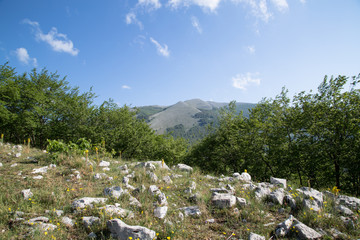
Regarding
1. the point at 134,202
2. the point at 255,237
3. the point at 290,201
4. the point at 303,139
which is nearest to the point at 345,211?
the point at 290,201

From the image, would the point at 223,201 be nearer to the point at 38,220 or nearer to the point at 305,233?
the point at 305,233

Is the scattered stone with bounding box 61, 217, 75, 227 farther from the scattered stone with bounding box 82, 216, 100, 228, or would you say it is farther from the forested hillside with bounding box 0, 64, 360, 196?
the forested hillside with bounding box 0, 64, 360, 196

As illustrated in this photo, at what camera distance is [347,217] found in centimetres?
411

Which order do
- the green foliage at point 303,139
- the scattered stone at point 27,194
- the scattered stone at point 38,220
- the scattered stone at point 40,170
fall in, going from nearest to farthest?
the scattered stone at point 38,220 → the scattered stone at point 27,194 → the scattered stone at point 40,170 → the green foliage at point 303,139

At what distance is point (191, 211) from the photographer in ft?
14.4

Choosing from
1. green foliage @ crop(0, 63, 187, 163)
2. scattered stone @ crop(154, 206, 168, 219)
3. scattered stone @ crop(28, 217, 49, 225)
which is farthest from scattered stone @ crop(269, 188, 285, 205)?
green foliage @ crop(0, 63, 187, 163)

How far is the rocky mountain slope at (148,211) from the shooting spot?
3.32 meters

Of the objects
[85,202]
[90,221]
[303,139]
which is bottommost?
[90,221]

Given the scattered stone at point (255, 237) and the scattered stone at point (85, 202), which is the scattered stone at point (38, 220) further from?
the scattered stone at point (255, 237)

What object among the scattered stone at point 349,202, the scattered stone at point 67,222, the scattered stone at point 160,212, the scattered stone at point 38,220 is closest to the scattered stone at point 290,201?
the scattered stone at point 349,202

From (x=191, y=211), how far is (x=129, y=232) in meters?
1.86

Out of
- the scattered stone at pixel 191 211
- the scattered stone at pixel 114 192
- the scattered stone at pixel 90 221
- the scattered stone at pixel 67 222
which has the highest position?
the scattered stone at pixel 114 192

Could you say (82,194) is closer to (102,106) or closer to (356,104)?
(356,104)

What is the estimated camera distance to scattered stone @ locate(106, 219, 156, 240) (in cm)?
307
